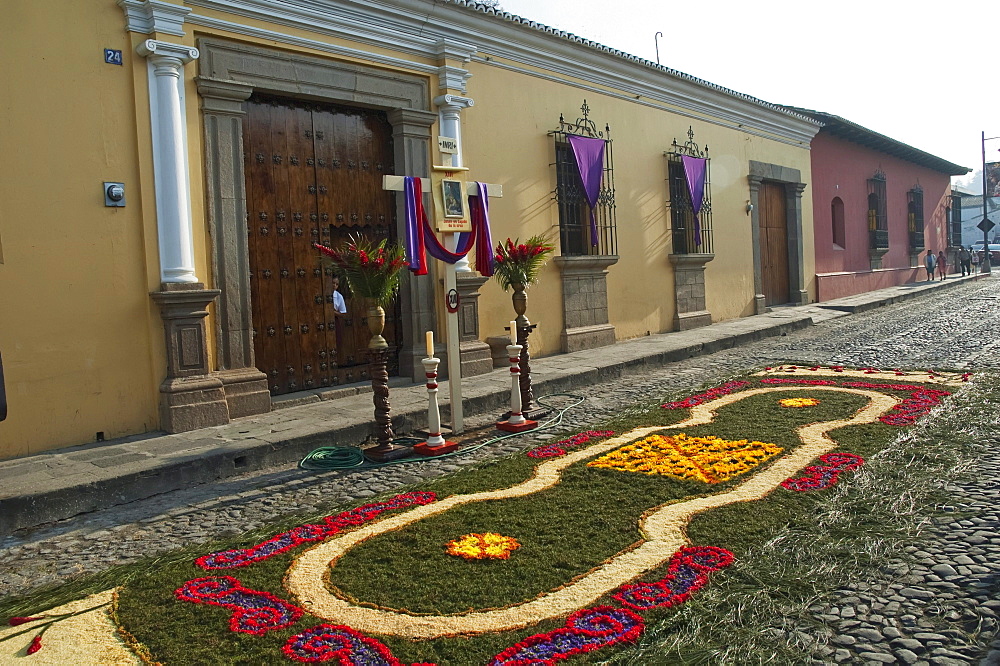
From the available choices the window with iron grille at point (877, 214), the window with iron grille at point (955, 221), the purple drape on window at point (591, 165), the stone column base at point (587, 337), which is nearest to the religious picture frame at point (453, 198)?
the stone column base at point (587, 337)

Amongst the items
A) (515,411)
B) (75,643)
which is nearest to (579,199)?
(515,411)

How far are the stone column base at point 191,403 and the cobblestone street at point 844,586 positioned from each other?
131cm

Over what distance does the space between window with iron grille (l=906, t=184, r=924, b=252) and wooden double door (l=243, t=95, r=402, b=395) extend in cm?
2214

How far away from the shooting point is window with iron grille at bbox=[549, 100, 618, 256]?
1077 centimetres

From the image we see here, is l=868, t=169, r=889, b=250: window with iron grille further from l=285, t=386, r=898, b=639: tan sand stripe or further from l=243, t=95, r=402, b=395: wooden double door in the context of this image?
l=285, t=386, r=898, b=639: tan sand stripe

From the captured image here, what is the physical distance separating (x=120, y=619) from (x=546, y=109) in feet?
29.1

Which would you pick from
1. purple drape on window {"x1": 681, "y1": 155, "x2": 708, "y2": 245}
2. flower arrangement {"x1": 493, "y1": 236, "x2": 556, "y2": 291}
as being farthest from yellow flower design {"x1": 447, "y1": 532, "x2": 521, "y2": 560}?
purple drape on window {"x1": 681, "y1": 155, "x2": 708, "y2": 245}

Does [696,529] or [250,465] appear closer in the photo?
[696,529]

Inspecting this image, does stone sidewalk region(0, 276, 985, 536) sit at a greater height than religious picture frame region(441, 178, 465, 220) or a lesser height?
lesser

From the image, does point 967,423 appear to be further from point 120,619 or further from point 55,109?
point 55,109

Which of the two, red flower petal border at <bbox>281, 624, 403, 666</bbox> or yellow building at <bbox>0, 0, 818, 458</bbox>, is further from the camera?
yellow building at <bbox>0, 0, 818, 458</bbox>

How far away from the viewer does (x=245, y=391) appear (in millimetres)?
7066

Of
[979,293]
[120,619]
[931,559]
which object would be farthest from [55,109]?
[979,293]

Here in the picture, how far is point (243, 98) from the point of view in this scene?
716cm
